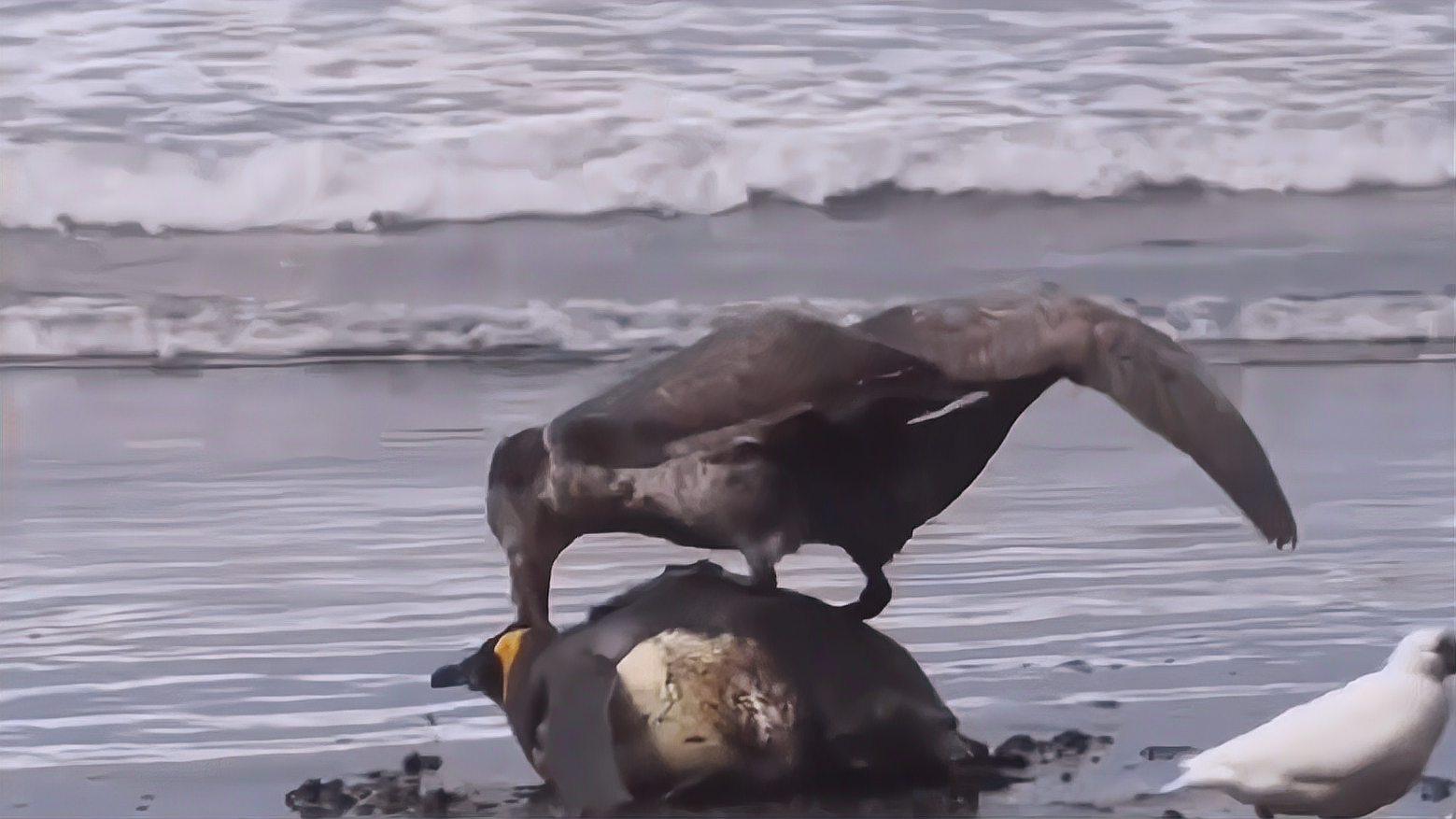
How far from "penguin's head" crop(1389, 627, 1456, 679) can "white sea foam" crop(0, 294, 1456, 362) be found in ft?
3.73

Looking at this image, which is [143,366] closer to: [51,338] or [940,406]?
[51,338]

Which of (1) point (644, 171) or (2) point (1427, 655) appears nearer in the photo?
(2) point (1427, 655)

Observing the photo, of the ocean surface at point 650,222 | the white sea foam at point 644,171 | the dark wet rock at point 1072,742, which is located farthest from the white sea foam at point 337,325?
the dark wet rock at point 1072,742

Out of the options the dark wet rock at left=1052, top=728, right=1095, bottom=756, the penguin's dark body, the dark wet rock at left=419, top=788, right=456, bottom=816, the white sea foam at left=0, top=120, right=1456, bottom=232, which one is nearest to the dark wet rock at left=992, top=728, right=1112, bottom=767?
the dark wet rock at left=1052, top=728, right=1095, bottom=756

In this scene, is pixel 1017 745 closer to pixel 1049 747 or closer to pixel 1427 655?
pixel 1049 747

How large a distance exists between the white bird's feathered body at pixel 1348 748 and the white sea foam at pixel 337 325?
3.78ft

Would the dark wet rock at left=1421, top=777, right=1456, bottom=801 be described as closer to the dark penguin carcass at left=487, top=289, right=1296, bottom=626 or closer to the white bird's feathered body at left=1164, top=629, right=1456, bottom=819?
the white bird's feathered body at left=1164, top=629, right=1456, bottom=819

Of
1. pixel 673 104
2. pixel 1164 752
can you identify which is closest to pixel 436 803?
pixel 1164 752

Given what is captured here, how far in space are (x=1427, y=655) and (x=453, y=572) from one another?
3.44ft

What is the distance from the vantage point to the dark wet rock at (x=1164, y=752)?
50.3 inches

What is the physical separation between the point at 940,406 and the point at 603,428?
0.73 ft

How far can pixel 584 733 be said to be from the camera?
3.47 ft

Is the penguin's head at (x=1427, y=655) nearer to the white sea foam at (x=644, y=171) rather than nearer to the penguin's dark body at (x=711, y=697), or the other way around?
the penguin's dark body at (x=711, y=697)

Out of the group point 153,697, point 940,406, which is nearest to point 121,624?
point 153,697
